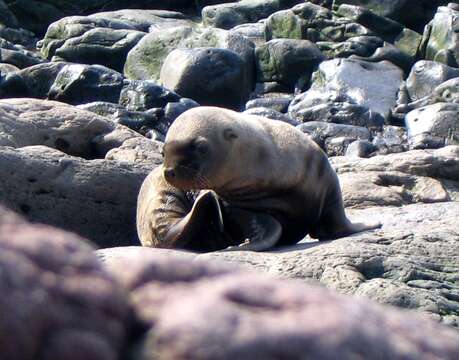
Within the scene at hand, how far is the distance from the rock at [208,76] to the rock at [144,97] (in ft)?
5.87

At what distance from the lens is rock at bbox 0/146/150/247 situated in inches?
329

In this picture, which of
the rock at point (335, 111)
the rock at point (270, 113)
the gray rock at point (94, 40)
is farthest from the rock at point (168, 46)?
the rock at point (270, 113)

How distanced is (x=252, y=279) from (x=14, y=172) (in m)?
6.74

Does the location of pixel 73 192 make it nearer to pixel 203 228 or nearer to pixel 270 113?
pixel 203 228

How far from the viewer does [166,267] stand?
1791 millimetres

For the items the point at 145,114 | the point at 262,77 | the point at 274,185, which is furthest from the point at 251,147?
the point at 262,77

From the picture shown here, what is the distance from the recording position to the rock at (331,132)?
18141 millimetres

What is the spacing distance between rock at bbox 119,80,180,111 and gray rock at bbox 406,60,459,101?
5513 millimetres

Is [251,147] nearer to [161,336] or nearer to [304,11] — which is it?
[161,336]

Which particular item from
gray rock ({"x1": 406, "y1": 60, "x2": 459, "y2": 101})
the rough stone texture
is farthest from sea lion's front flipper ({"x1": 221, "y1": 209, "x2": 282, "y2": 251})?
gray rock ({"x1": 406, "y1": 60, "x2": 459, "y2": 101})

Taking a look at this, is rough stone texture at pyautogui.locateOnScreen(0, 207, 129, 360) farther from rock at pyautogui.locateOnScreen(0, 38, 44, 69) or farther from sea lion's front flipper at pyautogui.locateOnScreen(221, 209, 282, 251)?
rock at pyautogui.locateOnScreen(0, 38, 44, 69)

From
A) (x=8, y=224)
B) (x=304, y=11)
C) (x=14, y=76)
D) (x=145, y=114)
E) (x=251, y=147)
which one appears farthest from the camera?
(x=304, y=11)

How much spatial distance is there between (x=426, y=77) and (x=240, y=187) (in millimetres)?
15051

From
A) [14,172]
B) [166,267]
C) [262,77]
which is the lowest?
[262,77]
